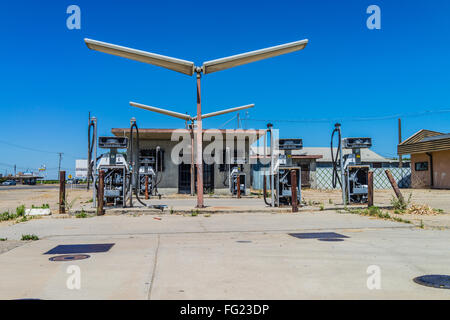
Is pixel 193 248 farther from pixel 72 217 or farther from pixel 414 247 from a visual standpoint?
pixel 72 217

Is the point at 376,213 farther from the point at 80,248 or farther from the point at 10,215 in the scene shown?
the point at 10,215

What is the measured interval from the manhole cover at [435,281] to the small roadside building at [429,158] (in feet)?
88.2

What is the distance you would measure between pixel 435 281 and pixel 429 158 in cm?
2994

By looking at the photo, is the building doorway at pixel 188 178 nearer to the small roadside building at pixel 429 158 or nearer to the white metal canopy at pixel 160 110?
the white metal canopy at pixel 160 110

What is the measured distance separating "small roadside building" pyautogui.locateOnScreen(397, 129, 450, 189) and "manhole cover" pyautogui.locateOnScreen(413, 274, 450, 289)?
1058 inches

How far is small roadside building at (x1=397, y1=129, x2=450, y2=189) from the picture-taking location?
93.0 ft

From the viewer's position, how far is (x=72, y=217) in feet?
34.1

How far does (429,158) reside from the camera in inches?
1185

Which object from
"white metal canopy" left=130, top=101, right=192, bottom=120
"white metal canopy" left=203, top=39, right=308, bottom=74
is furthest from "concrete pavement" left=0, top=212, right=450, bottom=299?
"white metal canopy" left=130, top=101, right=192, bottom=120

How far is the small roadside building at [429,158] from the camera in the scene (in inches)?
1116

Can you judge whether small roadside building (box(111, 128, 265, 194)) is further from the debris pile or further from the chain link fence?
the chain link fence

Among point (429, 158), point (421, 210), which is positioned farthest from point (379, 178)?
point (421, 210)
